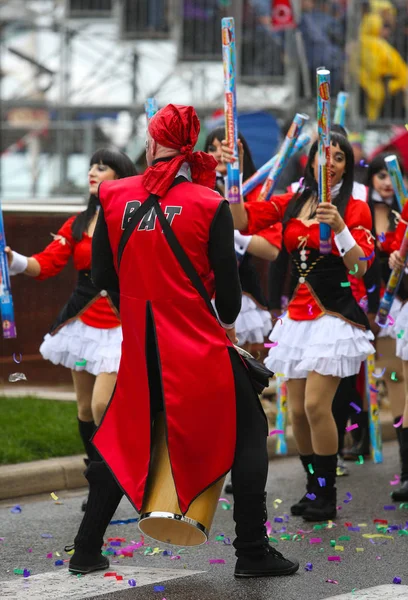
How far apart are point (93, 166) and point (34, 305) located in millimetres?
2980

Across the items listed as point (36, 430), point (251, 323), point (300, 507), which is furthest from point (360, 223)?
point (36, 430)

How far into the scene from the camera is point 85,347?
6656mm

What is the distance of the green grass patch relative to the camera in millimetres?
7453

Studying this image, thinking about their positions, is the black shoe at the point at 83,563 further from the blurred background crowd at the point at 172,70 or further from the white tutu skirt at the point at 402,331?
the blurred background crowd at the point at 172,70

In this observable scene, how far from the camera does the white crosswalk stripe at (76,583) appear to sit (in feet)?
15.9

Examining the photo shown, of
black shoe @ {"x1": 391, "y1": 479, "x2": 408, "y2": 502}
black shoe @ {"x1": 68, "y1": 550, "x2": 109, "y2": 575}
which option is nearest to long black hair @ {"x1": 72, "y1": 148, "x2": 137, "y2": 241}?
black shoe @ {"x1": 68, "y1": 550, "x2": 109, "y2": 575}

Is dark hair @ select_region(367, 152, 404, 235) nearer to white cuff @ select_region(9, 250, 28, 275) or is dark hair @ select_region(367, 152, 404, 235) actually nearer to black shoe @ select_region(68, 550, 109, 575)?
white cuff @ select_region(9, 250, 28, 275)

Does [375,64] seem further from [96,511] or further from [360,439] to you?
[96,511]

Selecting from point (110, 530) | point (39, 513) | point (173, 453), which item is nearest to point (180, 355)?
point (173, 453)

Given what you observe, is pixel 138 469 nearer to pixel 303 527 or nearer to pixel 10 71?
pixel 303 527

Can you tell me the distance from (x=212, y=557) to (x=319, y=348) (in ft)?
4.22

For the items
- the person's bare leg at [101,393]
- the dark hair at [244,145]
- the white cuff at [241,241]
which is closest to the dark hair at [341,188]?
the white cuff at [241,241]

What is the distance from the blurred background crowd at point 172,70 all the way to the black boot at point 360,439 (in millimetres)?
3976

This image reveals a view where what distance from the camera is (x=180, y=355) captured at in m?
4.76
